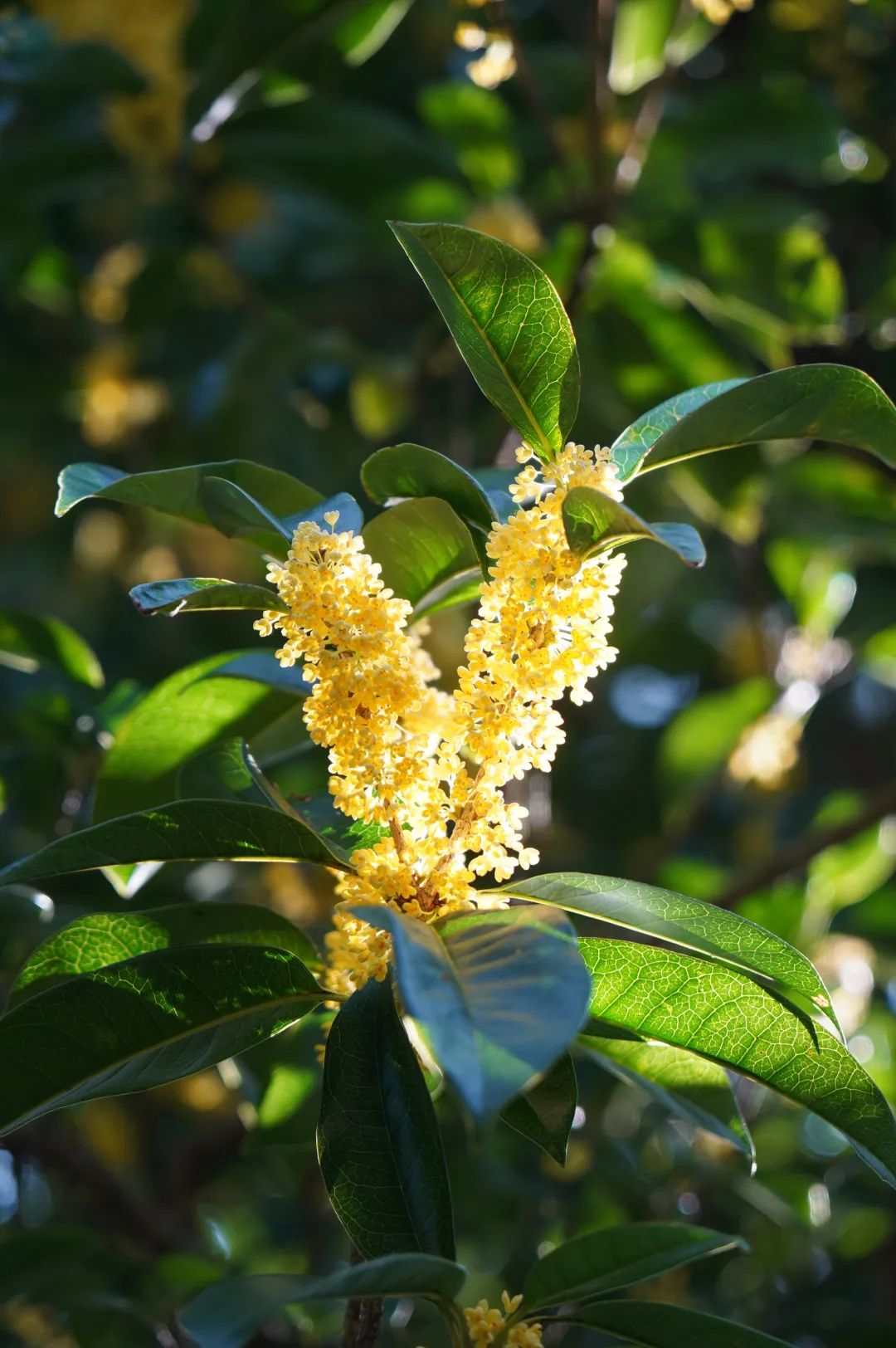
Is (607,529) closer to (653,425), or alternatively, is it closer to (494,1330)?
(653,425)

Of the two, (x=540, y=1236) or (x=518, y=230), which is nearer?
(x=540, y=1236)

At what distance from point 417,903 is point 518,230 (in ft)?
6.07

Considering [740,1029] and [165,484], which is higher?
[165,484]

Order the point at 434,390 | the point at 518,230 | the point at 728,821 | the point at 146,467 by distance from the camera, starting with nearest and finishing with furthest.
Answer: the point at 518,230 → the point at 434,390 → the point at 146,467 → the point at 728,821

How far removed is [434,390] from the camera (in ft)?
9.80

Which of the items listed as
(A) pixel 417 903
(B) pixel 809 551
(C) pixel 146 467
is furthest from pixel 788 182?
(A) pixel 417 903

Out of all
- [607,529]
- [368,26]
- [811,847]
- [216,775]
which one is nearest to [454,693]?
[607,529]

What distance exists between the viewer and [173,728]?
1.33 meters

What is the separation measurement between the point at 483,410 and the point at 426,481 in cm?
193

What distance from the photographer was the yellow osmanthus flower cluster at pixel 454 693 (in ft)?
3.12

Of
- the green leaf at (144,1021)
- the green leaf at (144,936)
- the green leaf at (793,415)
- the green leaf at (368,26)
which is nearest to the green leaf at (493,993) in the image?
the green leaf at (144,1021)

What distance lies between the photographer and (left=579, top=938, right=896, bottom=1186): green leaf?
3.06ft

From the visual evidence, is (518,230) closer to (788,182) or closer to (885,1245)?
(788,182)

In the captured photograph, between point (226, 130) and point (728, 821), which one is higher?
point (226, 130)
